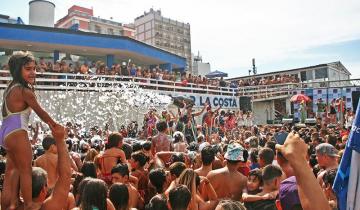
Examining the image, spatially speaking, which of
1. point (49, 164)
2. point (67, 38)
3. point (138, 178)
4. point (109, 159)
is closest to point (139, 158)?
point (138, 178)

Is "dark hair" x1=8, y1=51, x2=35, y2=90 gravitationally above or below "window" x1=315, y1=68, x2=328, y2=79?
below

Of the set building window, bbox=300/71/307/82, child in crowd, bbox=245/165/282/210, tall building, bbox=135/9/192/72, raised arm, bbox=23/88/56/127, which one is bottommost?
child in crowd, bbox=245/165/282/210

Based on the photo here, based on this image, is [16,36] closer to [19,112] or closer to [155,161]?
[155,161]

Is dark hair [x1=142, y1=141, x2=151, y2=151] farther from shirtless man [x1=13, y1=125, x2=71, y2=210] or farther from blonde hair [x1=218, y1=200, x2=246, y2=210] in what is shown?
blonde hair [x1=218, y1=200, x2=246, y2=210]

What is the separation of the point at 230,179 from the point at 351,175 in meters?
2.14

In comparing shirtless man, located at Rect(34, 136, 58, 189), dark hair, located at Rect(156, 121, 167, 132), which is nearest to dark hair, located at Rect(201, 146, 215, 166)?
shirtless man, located at Rect(34, 136, 58, 189)

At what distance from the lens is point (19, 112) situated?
323 cm

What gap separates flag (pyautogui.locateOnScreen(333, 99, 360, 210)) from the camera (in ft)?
7.62

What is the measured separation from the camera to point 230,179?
4.40 metres

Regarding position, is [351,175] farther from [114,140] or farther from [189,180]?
[114,140]

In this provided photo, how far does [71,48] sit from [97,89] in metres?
7.43

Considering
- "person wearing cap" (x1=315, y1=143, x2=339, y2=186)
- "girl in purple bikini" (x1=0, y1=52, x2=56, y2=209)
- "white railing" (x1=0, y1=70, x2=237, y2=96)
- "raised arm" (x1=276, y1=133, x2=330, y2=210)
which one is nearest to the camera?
"raised arm" (x1=276, y1=133, x2=330, y2=210)

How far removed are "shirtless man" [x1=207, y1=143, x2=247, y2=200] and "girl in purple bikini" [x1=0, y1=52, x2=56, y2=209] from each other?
86.4 inches

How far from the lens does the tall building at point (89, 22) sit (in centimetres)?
5031
